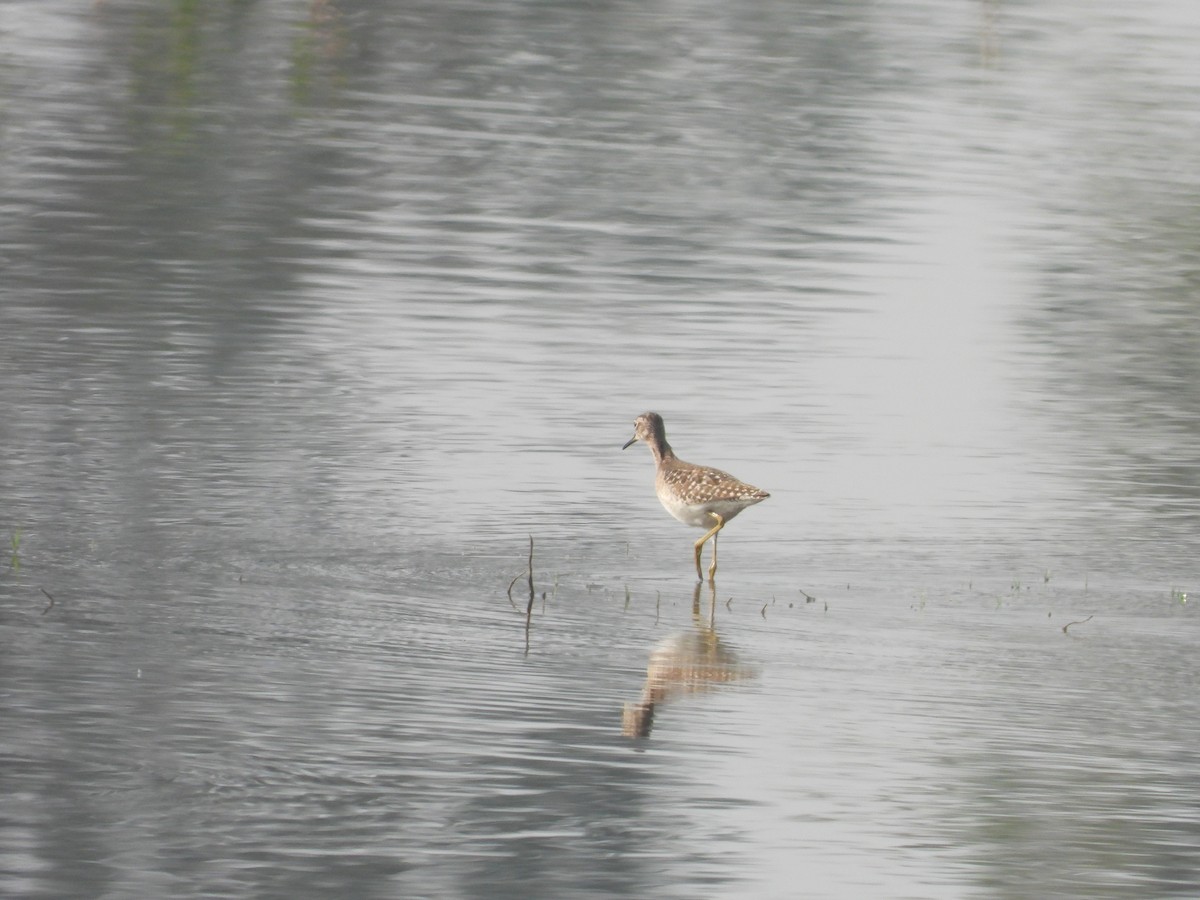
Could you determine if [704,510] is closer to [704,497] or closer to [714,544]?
[704,497]

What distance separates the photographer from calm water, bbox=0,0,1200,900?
8.70m

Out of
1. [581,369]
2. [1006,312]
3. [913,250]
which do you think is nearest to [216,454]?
[581,369]

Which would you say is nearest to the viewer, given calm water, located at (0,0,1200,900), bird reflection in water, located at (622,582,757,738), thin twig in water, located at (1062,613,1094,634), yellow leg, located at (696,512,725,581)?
calm water, located at (0,0,1200,900)

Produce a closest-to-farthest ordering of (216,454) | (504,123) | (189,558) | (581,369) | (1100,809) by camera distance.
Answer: (1100,809) < (189,558) < (216,454) < (581,369) < (504,123)

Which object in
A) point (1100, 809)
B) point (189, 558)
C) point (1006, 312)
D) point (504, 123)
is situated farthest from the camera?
point (504, 123)

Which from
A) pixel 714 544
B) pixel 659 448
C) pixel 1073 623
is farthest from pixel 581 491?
pixel 1073 623

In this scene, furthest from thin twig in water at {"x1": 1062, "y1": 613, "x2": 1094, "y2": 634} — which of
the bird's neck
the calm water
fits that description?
the bird's neck

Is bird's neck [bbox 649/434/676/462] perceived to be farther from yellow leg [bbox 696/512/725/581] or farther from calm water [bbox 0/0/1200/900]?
yellow leg [bbox 696/512/725/581]

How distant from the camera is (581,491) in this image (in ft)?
46.6

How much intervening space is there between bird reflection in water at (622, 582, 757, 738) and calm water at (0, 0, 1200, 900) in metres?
0.04

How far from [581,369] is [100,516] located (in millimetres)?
4822

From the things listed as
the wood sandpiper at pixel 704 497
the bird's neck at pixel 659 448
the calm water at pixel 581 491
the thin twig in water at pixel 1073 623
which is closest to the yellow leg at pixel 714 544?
the wood sandpiper at pixel 704 497

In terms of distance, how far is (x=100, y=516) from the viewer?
12.9 metres

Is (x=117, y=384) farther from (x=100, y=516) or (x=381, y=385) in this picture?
(x=100, y=516)
